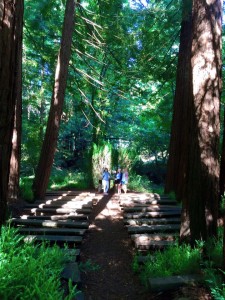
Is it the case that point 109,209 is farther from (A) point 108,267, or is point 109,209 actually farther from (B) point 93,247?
(A) point 108,267

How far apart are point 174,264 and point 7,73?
11.6 feet

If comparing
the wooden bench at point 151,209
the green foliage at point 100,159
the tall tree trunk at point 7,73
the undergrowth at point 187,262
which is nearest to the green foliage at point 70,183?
the green foliage at point 100,159

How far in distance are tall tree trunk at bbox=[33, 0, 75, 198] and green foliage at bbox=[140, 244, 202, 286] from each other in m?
5.01

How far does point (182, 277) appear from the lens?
4.00 m

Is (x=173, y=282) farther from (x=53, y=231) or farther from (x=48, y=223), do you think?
(x=48, y=223)

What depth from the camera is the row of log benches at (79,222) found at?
5.77 metres

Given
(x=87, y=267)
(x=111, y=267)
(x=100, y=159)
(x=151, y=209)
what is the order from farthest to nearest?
(x=100, y=159)
(x=151, y=209)
(x=111, y=267)
(x=87, y=267)

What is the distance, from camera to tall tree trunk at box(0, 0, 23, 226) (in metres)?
3.57

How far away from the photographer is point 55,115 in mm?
9070

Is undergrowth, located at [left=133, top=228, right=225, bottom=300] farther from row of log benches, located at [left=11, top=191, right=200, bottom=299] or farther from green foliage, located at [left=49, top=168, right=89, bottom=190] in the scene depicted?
green foliage, located at [left=49, top=168, right=89, bottom=190]

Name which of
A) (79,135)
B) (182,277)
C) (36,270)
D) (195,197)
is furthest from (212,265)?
(79,135)

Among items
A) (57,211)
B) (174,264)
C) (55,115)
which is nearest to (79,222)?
(57,211)

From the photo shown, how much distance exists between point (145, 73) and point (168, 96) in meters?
2.58

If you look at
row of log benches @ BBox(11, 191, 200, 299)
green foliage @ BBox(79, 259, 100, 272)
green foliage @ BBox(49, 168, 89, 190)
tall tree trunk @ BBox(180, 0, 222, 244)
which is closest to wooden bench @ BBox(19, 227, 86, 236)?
row of log benches @ BBox(11, 191, 200, 299)
